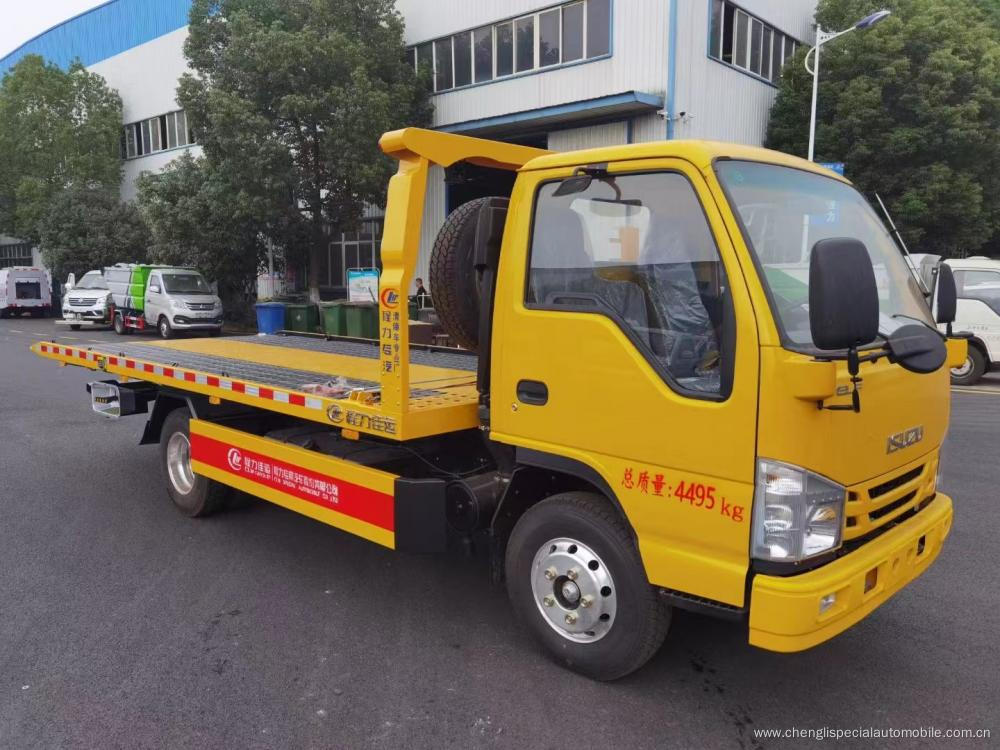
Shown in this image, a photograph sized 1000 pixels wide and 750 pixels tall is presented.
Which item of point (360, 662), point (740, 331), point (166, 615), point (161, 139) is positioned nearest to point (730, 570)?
point (740, 331)

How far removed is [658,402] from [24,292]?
121 ft

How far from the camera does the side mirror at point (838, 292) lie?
8.01 feet

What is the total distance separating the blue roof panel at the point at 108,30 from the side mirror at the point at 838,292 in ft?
114

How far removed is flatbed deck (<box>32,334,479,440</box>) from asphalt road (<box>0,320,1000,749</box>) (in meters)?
1.09

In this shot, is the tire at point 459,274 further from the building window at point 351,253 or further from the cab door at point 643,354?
the building window at point 351,253

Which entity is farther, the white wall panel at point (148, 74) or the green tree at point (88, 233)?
the white wall panel at point (148, 74)

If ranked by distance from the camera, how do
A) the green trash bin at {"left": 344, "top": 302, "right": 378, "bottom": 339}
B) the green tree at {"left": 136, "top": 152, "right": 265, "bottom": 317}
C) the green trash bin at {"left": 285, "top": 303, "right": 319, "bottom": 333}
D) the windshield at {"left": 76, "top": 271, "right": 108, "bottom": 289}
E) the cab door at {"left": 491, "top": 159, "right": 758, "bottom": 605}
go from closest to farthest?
1. the cab door at {"left": 491, "top": 159, "right": 758, "bottom": 605}
2. the green trash bin at {"left": 344, "top": 302, "right": 378, "bottom": 339}
3. the green trash bin at {"left": 285, "top": 303, "right": 319, "bottom": 333}
4. the green tree at {"left": 136, "top": 152, "right": 265, "bottom": 317}
5. the windshield at {"left": 76, "top": 271, "right": 108, "bottom": 289}

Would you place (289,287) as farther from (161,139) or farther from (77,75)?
(77,75)

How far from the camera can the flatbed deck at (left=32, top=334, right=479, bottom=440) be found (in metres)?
3.88

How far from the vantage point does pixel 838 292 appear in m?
2.45

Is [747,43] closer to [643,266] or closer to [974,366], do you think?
[974,366]

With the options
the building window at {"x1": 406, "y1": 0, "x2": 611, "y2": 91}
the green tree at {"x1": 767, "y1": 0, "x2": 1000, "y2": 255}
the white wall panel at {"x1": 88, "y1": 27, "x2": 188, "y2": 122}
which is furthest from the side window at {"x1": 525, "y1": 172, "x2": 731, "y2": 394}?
the white wall panel at {"x1": 88, "y1": 27, "x2": 188, "y2": 122}

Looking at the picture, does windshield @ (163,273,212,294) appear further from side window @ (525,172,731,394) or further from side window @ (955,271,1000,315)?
side window @ (525,172,731,394)

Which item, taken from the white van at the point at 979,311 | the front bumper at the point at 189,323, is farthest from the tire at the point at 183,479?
the front bumper at the point at 189,323
